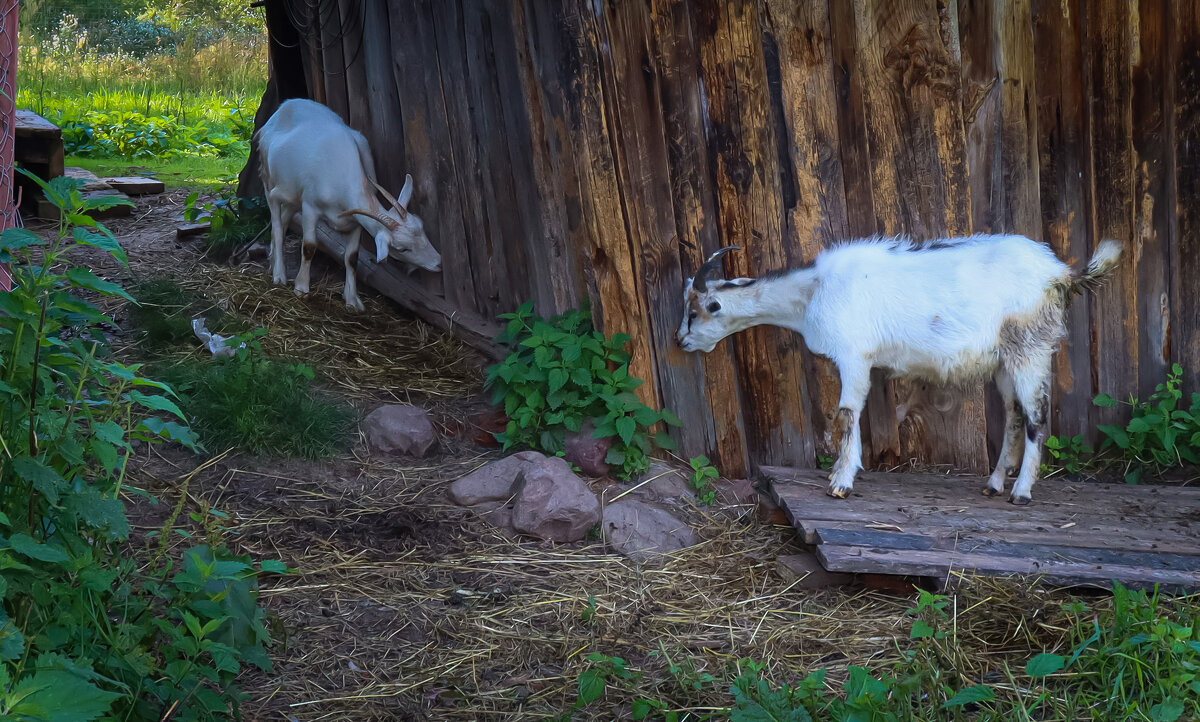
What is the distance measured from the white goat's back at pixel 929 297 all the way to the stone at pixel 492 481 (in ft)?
5.06

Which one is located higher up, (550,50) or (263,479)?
(550,50)

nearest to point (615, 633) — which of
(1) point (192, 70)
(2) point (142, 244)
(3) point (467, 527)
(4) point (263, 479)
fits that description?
(3) point (467, 527)

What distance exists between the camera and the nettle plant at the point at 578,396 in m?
4.96

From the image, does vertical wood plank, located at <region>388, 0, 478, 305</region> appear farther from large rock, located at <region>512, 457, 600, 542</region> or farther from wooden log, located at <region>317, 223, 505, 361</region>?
large rock, located at <region>512, 457, 600, 542</region>

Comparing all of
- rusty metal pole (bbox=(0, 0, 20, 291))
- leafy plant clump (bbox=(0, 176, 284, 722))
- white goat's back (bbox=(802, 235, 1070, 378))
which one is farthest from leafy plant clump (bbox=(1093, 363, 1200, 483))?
rusty metal pole (bbox=(0, 0, 20, 291))

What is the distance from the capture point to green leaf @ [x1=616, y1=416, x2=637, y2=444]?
483 centimetres

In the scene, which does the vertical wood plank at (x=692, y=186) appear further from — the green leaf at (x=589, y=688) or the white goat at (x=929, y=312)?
the green leaf at (x=589, y=688)

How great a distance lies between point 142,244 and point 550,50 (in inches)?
→ 182

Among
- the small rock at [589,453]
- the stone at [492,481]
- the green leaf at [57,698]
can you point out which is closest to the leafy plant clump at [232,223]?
the stone at [492,481]

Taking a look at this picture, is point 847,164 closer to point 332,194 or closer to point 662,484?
point 662,484

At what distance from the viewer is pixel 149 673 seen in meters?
2.67

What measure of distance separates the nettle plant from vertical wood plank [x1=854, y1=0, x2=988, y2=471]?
1.37m

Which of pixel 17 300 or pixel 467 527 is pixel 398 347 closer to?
pixel 467 527

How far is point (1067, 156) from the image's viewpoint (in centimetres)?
494
